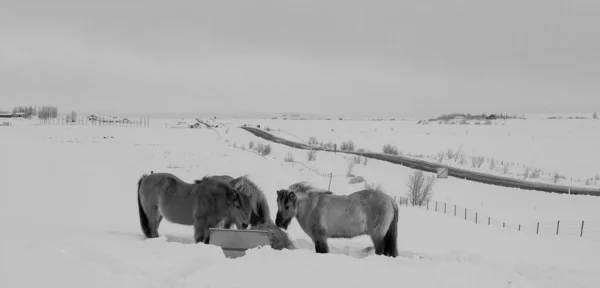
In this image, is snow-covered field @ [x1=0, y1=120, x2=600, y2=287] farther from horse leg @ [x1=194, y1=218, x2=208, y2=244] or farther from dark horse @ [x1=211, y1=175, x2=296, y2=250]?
dark horse @ [x1=211, y1=175, x2=296, y2=250]

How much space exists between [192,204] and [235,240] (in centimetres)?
164

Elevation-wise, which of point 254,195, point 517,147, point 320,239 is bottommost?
point 517,147

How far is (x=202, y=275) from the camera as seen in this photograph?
6172 mm

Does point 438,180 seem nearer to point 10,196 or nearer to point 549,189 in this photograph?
point 549,189

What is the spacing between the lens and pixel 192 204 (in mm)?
9211

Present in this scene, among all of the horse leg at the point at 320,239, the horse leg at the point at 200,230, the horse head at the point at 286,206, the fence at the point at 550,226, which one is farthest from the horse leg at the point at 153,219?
the fence at the point at 550,226

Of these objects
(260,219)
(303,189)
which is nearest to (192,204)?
(260,219)

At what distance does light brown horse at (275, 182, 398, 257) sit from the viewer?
9266 millimetres

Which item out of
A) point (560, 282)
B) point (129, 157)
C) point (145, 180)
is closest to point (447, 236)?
point (560, 282)

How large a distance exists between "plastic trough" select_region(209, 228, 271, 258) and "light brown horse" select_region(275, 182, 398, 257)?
1.66 m

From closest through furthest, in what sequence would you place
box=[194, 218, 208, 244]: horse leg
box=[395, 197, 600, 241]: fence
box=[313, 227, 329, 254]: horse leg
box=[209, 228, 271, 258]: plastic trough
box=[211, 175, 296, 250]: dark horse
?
box=[209, 228, 271, 258]: plastic trough
box=[194, 218, 208, 244]: horse leg
box=[211, 175, 296, 250]: dark horse
box=[313, 227, 329, 254]: horse leg
box=[395, 197, 600, 241]: fence

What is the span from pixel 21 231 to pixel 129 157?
25.0 metres

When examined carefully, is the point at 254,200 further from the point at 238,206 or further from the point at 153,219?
the point at 153,219

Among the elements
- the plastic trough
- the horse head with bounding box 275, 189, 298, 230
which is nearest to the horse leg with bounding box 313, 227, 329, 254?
the horse head with bounding box 275, 189, 298, 230
